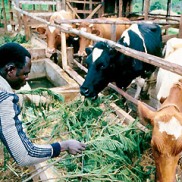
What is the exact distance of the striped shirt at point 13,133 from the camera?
188cm

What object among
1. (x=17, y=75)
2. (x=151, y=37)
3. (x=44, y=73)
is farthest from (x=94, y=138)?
(x=44, y=73)

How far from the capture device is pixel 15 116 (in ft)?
6.36

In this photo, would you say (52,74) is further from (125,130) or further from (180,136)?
(180,136)

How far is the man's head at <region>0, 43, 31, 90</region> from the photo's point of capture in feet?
6.84

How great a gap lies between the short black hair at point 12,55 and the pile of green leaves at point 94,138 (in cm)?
114

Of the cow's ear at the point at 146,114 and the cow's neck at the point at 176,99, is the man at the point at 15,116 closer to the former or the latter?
the cow's ear at the point at 146,114

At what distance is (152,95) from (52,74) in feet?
9.05

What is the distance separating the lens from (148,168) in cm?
313

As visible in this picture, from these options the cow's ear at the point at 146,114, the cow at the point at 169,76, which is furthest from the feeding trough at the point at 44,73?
the cow's ear at the point at 146,114

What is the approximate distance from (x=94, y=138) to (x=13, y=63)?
157 centimetres

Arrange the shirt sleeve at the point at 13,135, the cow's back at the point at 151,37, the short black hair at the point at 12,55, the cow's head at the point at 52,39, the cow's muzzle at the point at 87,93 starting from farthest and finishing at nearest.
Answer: the cow's head at the point at 52,39 < the cow's back at the point at 151,37 < the cow's muzzle at the point at 87,93 < the short black hair at the point at 12,55 < the shirt sleeve at the point at 13,135

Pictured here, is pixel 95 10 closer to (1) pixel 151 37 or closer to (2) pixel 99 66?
(1) pixel 151 37

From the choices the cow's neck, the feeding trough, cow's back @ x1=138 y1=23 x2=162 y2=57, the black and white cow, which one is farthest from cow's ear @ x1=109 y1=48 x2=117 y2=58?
the feeding trough

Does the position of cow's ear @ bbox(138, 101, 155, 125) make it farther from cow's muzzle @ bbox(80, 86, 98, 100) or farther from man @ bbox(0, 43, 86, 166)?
cow's muzzle @ bbox(80, 86, 98, 100)
